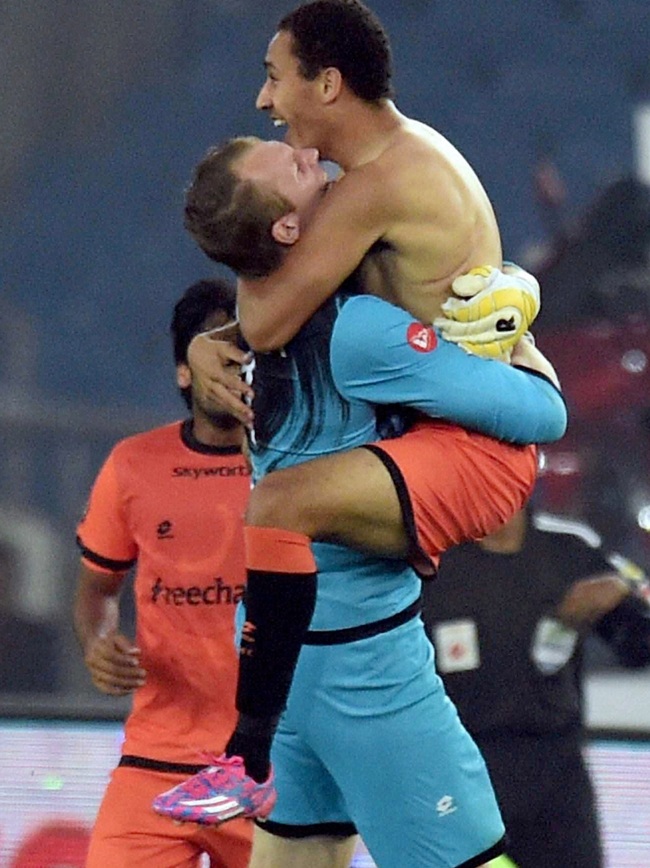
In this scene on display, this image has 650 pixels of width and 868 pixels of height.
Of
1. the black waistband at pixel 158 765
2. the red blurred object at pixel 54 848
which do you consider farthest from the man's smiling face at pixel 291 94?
the red blurred object at pixel 54 848

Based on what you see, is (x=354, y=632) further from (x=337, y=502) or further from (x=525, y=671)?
(x=525, y=671)

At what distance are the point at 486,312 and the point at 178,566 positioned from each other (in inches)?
35.9

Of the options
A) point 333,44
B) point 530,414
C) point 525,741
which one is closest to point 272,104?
point 333,44

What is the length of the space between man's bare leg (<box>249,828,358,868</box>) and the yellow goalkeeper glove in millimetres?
679

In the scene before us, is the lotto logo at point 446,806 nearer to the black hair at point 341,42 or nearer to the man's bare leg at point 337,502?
the man's bare leg at point 337,502

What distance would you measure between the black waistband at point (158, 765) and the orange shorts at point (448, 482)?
79cm

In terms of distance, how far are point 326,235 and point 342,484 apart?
0.99ft

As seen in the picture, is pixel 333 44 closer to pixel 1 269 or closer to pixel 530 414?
pixel 530 414

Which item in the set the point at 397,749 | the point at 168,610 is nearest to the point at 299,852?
the point at 397,749

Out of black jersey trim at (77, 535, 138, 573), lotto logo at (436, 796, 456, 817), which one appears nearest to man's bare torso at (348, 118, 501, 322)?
lotto logo at (436, 796, 456, 817)

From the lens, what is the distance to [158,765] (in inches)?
111

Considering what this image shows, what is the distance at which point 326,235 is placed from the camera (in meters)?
2.13

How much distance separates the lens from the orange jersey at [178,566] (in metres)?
2.83

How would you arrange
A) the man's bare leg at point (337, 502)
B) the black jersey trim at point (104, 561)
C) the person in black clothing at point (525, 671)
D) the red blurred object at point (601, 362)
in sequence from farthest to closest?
1. the red blurred object at point (601, 362)
2. the person in black clothing at point (525, 671)
3. the black jersey trim at point (104, 561)
4. the man's bare leg at point (337, 502)
